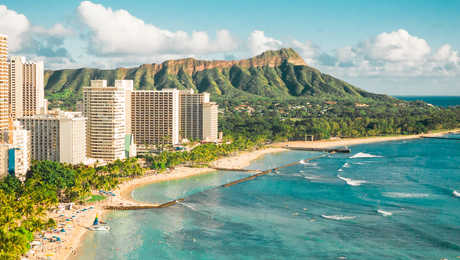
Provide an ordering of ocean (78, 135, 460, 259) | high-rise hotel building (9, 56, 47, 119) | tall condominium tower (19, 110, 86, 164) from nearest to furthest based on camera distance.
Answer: ocean (78, 135, 460, 259) → tall condominium tower (19, 110, 86, 164) → high-rise hotel building (9, 56, 47, 119)

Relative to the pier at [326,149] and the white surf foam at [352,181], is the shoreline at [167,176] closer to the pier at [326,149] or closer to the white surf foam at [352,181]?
the pier at [326,149]

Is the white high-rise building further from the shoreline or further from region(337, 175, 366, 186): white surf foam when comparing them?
region(337, 175, 366, 186): white surf foam

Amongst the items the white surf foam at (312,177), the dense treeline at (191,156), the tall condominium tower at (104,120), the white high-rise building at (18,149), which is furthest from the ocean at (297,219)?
the tall condominium tower at (104,120)

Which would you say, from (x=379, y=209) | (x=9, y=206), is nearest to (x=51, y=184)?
(x=9, y=206)

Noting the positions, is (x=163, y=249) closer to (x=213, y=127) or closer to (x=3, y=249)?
(x=3, y=249)

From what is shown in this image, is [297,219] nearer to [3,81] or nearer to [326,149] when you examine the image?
[3,81]

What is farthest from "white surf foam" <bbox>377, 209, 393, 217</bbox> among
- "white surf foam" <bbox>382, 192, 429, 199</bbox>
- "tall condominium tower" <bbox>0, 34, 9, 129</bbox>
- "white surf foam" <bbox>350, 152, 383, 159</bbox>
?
"tall condominium tower" <bbox>0, 34, 9, 129</bbox>

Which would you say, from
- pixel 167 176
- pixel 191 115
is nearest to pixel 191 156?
pixel 167 176

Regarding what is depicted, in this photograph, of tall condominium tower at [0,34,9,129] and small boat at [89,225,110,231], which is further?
tall condominium tower at [0,34,9,129]
